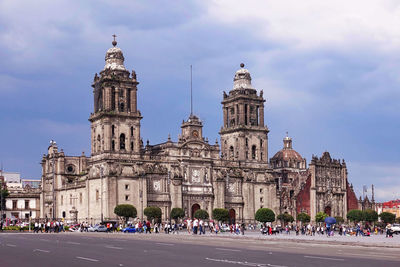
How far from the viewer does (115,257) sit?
29.8m

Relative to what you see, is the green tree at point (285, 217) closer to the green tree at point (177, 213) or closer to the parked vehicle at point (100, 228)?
the green tree at point (177, 213)

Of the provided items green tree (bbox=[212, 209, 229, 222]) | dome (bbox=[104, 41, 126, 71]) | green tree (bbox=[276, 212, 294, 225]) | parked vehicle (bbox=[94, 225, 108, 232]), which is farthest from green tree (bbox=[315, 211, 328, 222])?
parked vehicle (bbox=[94, 225, 108, 232])

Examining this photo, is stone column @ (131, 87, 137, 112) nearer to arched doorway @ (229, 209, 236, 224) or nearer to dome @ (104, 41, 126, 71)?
dome @ (104, 41, 126, 71)

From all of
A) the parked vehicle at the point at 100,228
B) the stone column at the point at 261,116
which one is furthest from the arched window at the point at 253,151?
the parked vehicle at the point at 100,228

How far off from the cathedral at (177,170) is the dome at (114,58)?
160 mm

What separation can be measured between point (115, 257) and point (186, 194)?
3154 inches

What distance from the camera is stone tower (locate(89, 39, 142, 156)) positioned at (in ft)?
343

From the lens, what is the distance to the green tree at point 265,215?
4323 inches

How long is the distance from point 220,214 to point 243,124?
19.2 meters

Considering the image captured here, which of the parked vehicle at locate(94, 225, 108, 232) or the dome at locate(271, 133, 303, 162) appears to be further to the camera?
the dome at locate(271, 133, 303, 162)

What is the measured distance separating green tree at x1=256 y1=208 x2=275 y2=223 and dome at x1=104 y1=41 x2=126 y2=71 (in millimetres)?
31932

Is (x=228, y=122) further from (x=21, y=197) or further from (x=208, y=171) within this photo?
(x=21, y=197)

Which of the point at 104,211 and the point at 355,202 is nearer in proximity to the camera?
the point at 104,211

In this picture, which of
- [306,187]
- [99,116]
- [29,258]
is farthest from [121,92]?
[29,258]
